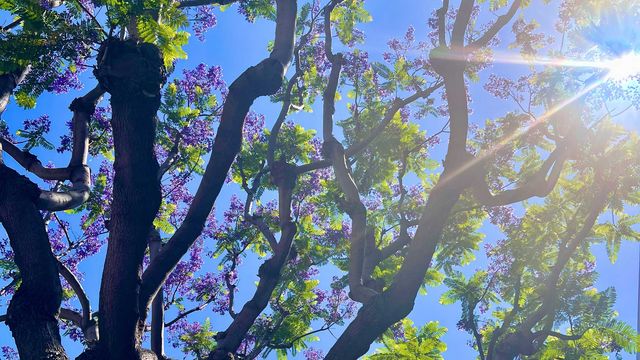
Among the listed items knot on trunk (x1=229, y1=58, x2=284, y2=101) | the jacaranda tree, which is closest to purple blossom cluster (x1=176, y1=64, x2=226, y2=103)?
the jacaranda tree

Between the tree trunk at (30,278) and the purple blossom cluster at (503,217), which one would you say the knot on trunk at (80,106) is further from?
the purple blossom cluster at (503,217)

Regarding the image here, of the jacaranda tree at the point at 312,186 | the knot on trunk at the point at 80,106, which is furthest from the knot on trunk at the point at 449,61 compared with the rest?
the knot on trunk at the point at 80,106

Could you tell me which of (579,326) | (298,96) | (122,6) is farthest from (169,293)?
(579,326)

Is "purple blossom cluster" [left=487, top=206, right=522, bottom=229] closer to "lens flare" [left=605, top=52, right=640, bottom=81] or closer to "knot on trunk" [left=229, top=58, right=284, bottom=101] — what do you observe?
"lens flare" [left=605, top=52, right=640, bottom=81]

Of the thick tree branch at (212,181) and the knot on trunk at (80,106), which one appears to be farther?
the knot on trunk at (80,106)

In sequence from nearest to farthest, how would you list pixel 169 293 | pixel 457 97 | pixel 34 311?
pixel 34 311
pixel 457 97
pixel 169 293

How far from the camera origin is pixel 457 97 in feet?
23.3

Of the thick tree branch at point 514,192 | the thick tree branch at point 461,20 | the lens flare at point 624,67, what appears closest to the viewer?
the thick tree branch at point 461,20

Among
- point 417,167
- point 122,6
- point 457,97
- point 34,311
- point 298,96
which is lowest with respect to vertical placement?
point 34,311

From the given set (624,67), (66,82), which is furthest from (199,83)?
(624,67)

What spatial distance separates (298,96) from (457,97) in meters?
5.53

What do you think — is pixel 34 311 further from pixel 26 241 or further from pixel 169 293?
pixel 169 293

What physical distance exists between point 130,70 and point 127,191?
1.29 m

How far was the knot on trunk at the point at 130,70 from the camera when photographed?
5.50 metres
